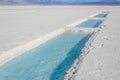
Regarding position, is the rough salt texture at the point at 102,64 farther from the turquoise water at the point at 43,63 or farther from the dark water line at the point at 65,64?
the turquoise water at the point at 43,63

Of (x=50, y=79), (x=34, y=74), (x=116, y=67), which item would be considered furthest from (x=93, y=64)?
(x=34, y=74)

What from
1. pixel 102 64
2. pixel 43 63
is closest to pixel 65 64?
pixel 43 63

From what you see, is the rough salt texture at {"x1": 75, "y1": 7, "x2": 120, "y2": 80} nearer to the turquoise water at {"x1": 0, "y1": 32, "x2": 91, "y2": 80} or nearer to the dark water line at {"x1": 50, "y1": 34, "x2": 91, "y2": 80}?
the dark water line at {"x1": 50, "y1": 34, "x2": 91, "y2": 80}

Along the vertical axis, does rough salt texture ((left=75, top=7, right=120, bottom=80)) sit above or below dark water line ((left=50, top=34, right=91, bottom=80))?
above

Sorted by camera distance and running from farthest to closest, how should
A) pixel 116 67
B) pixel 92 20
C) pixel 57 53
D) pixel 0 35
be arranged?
pixel 92 20
pixel 0 35
pixel 57 53
pixel 116 67

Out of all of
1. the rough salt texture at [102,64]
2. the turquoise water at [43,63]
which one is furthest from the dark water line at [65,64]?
the rough salt texture at [102,64]

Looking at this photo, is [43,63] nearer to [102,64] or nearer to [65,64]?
[65,64]

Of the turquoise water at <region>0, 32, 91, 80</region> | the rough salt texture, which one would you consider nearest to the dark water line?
the turquoise water at <region>0, 32, 91, 80</region>

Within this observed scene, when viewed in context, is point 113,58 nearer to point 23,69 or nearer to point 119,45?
point 119,45
